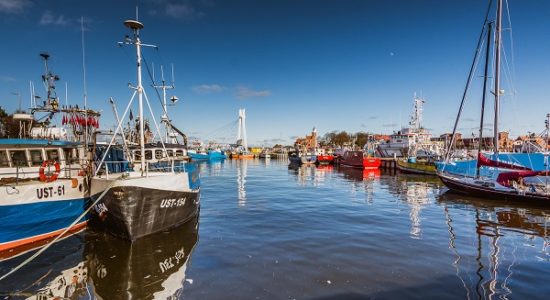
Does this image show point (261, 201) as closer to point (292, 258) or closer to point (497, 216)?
point (292, 258)

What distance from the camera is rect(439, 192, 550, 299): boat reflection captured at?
331 inches

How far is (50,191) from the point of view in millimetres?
11758

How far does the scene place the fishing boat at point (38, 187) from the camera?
10547 mm

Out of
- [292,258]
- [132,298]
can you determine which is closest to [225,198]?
[292,258]

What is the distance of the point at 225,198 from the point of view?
947 inches

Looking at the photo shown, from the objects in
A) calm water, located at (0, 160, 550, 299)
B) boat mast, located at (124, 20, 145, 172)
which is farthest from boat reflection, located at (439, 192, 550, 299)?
boat mast, located at (124, 20, 145, 172)

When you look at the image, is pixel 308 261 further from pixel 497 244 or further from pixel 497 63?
pixel 497 63

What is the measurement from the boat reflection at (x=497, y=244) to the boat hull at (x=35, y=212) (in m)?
15.1

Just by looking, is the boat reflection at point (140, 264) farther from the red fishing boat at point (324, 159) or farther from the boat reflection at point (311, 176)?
the red fishing boat at point (324, 159)

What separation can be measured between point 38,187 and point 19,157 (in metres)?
3.76

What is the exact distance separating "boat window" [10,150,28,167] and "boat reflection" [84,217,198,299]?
4775 mm

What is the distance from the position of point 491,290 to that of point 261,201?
16.1m

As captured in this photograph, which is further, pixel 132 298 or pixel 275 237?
pixel 275 237

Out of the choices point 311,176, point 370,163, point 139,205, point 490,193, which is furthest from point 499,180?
point 370,163
